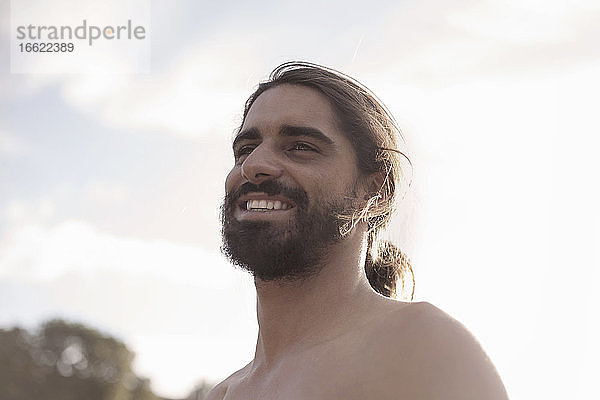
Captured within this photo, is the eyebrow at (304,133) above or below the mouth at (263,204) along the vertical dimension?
above

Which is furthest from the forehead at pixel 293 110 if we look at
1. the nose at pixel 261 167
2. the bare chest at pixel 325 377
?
the bare chest at pixel 325 377

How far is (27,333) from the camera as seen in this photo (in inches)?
1783

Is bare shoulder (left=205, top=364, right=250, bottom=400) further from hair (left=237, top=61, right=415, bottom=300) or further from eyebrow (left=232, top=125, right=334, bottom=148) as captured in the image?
eyebrow (left=232, top=125, right=334, bottom=148)

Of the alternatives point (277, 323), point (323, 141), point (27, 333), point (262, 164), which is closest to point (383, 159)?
point (323, 141)

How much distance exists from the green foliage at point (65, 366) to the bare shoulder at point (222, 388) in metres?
42.7

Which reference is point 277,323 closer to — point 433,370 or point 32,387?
point 433,370

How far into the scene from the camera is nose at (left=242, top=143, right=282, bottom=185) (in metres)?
3.99

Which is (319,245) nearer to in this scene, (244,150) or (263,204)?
(263,204)

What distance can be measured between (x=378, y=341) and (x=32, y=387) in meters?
45.2

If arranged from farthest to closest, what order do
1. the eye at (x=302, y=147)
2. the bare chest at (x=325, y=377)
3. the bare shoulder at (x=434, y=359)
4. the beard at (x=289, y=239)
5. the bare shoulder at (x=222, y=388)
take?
1. the bare shoulder at (x=222, y=388)
2. the eye at (x=302, y=147)
3. the beard at (x=289, y=239)
4. the bare chest at (x=325, y=377)
5. the bare shoulder at (x=434, y=359)

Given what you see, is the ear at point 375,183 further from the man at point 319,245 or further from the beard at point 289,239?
the beard at point 289,239

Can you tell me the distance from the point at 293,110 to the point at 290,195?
564 millimetres

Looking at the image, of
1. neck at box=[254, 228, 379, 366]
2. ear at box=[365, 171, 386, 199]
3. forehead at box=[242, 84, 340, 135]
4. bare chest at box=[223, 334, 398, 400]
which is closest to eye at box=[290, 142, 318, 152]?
forehead at box=[242, 84, 340, 135]

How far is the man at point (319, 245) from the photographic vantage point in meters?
3.42
